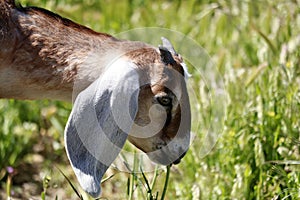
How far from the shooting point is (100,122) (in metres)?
3.61

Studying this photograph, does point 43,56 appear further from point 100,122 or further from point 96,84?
point 100,122

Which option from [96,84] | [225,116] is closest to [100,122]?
[96,84]

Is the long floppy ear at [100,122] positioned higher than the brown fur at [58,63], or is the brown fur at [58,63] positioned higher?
the brown fur at [58,63]

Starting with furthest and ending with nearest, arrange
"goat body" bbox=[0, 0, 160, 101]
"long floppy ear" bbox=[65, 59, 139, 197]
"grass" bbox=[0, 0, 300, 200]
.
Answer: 1. "grass" bbox=[0, 0, 300, 200]
2. "goat body" bbox=[0, 0, 160, 101]
3. "long floppy ear" bbox=[65, 59, 139, 197]

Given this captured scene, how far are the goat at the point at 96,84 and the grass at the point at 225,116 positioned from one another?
32 centimetres

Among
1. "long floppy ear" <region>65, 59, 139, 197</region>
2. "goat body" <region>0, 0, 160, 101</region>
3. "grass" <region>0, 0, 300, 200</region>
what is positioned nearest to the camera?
"long floppy ear" <region>65, 59, 139, 197</region>

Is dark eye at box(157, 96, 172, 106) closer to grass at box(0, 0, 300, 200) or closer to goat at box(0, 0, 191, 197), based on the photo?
goat at box(0, 0, 191, 197)

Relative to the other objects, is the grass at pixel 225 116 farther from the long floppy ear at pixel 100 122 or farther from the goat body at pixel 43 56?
the goat body at pixel 43 56

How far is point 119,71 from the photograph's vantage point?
3.65 m

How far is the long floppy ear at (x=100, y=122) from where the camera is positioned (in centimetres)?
359

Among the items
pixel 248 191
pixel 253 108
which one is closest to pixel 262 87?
pixel 253 108

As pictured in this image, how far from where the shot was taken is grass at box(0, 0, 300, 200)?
4512 mm

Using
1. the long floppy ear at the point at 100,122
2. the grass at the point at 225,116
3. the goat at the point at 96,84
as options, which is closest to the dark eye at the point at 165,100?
the goat at the point at 96,84

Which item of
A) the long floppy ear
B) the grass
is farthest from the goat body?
the grass
